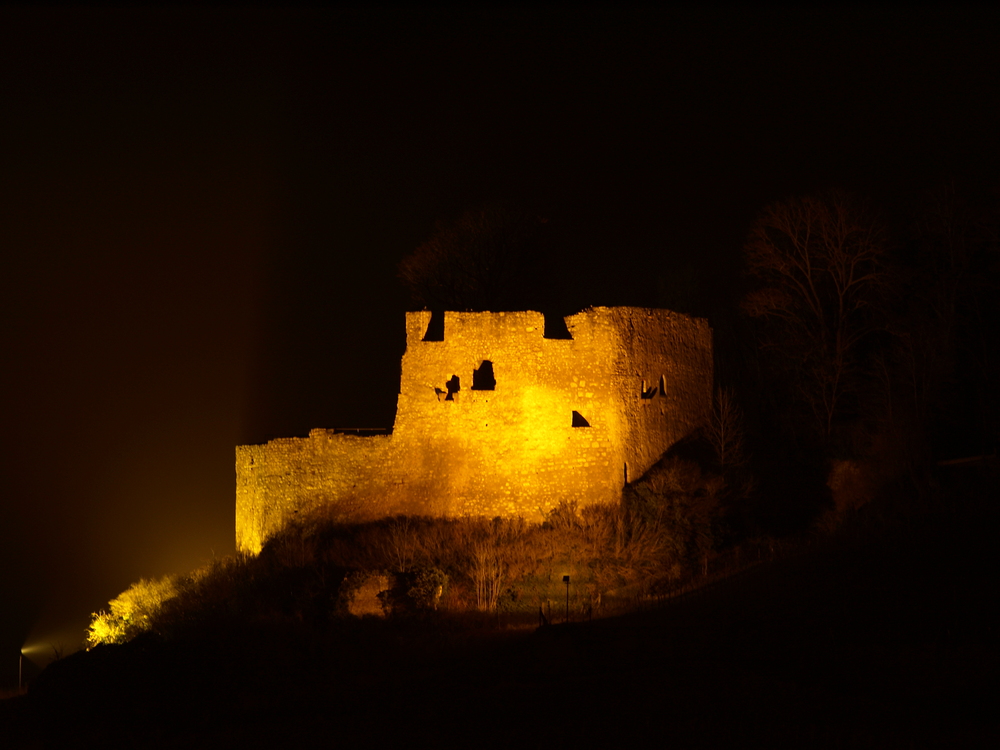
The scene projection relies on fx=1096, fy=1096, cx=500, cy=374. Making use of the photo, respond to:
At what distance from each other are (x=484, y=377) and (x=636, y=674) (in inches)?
466

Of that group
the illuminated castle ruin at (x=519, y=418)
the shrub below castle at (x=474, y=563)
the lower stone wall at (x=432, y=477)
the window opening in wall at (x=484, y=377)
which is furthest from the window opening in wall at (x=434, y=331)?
the shrub below castle at (x=474, y=563)

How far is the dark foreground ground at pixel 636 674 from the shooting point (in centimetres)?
1460

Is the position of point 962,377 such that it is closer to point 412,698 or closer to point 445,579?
point 445,579

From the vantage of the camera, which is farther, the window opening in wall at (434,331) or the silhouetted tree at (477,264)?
the silhouetted tree at (477,264)

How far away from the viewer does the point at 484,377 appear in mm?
27703

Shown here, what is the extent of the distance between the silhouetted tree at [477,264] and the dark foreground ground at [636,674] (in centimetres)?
1683

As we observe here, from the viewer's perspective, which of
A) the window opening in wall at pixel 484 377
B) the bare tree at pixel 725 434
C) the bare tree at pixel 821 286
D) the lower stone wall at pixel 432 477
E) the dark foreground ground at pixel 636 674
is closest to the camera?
the dark foreground ground at pixel 636 674

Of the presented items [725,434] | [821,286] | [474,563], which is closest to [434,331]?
[474,563]

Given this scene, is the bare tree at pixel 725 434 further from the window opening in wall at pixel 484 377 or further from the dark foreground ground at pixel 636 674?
the window opening in wall at pixel 484 377

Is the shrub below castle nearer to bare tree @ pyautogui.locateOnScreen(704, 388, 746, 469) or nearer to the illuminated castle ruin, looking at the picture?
the illuminated castle ruin

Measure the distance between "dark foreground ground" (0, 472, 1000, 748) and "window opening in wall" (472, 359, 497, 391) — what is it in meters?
6.61

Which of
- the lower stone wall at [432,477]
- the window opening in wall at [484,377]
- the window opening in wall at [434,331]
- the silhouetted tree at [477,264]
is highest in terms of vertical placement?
the silhouetted tree at [477,264]

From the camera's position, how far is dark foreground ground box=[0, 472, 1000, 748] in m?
14.6

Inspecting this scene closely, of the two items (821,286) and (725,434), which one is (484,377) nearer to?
(725,434)
